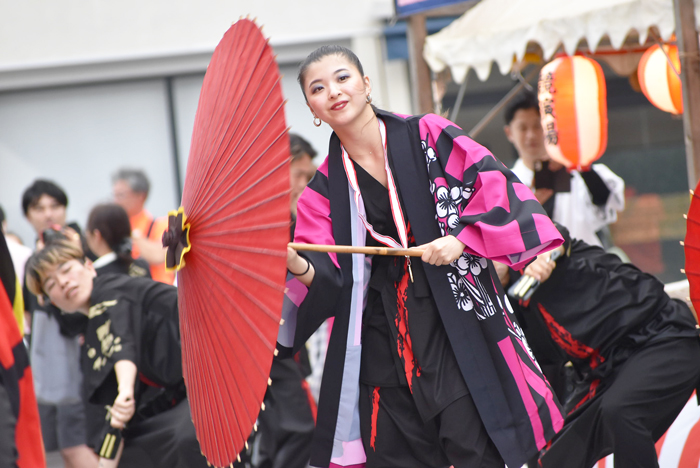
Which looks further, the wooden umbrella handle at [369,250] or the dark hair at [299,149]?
the dark hair at [299,149]

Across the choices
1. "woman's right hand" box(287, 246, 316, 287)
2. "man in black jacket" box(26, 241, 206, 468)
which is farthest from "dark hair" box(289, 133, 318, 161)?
"woman's right hand" box(287, 246, 316, 287)

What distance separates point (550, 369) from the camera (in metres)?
3.31

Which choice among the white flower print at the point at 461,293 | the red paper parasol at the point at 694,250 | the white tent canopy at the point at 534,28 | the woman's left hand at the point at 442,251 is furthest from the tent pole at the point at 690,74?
the woman's left hand at the point at 442,251

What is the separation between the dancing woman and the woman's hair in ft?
5.29

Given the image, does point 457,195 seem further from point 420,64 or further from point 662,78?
point 420,64

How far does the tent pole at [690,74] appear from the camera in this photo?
11.4 feet

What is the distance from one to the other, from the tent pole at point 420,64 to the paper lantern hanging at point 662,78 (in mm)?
1533

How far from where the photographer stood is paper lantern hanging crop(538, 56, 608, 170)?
4.07 meters

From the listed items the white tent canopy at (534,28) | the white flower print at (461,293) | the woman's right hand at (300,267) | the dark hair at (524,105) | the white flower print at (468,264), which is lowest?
the white flower print at (461,293)

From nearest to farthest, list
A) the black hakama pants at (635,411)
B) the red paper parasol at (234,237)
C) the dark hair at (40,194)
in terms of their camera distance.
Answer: the red paper parasol at (234,237) → the black hakama pants at (635,411) → the dark hair at (40,194)

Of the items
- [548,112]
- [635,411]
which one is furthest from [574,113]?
[635,411]

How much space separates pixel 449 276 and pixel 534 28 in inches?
104

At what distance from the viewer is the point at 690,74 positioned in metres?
3.57

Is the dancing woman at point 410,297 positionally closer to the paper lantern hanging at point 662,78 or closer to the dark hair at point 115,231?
the dark hair at point 115,231
